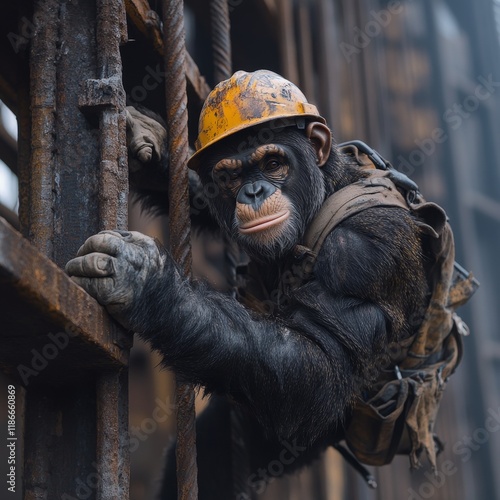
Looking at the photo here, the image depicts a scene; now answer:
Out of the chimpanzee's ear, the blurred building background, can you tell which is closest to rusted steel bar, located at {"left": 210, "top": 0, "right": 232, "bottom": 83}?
the blurred building background

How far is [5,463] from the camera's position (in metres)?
5.49

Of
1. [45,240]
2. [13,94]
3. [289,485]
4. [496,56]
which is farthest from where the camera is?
[496,56]

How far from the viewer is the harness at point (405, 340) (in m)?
2.91

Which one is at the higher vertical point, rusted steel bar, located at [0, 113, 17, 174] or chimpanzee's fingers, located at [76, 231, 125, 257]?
rusted steel bar, located at [0, 113, 17, 174]

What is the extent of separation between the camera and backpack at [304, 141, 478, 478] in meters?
2.94

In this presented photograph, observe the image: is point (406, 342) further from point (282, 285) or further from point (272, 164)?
point (272, 164)

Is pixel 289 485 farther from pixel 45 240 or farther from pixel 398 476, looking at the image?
pixel 45 240

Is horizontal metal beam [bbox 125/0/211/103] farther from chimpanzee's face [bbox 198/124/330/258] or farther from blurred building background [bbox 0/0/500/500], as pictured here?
blurred building background [bbox 0/0/500/500]

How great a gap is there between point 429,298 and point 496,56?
4826mm

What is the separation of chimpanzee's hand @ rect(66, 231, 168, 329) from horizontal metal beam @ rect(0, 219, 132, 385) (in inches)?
1.2

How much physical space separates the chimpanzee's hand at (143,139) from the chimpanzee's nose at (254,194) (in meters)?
0.28

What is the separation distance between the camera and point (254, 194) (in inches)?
110

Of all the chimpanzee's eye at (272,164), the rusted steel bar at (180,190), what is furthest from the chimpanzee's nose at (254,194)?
the rusted steel bar at (180,190)

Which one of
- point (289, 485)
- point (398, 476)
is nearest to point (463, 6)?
point (398, 476)
